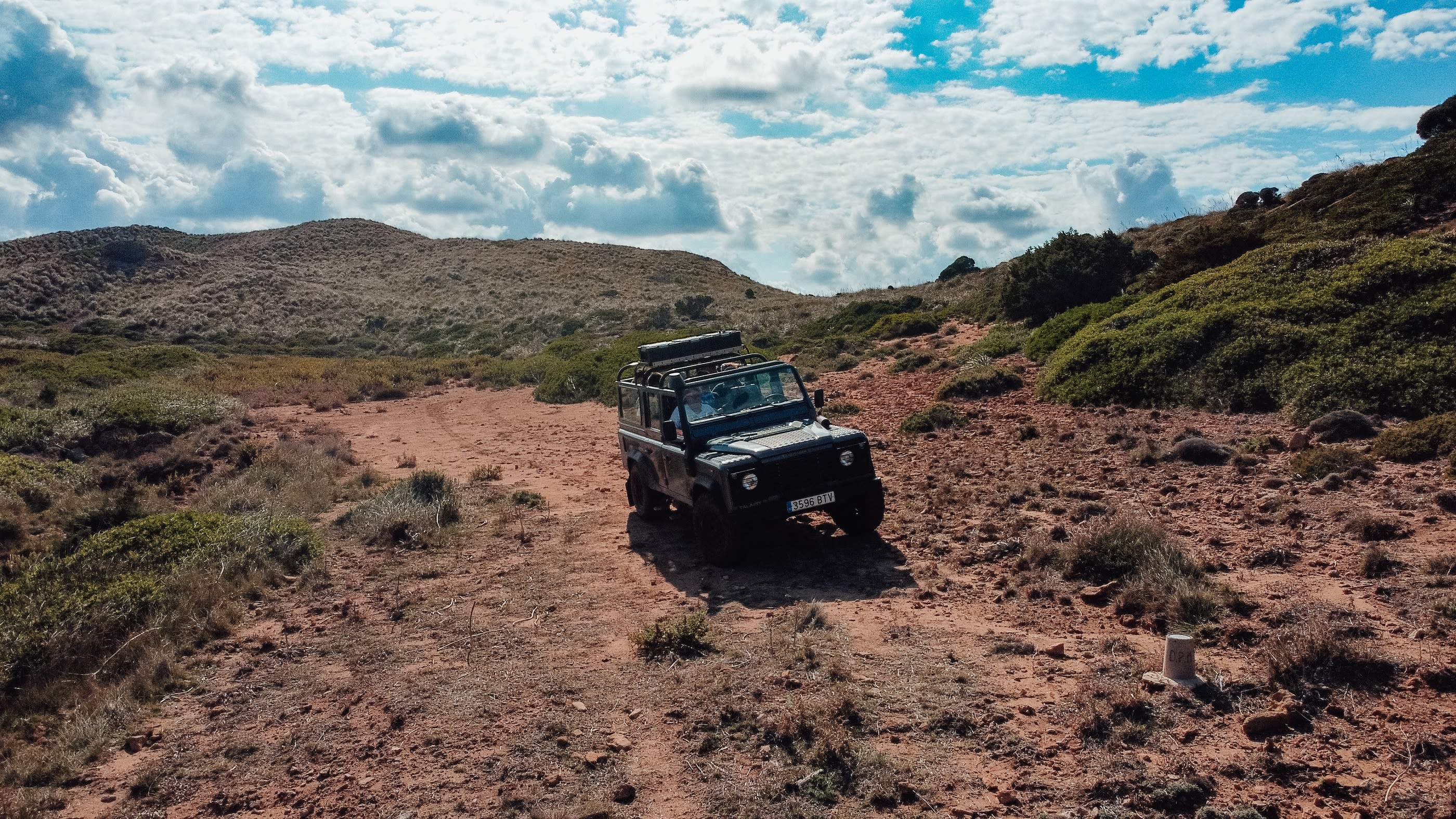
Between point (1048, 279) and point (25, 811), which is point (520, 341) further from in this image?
point (25, 811)

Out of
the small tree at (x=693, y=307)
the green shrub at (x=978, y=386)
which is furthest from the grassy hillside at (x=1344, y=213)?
the small tree at (x=693, y=307)

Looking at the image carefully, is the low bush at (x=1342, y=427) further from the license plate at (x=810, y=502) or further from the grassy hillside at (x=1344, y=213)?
the grassy hillside at (x=1344, y=213)

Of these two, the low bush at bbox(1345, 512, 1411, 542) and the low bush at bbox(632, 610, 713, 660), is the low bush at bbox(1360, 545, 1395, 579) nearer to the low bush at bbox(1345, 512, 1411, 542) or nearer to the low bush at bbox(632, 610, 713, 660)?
the low bush at bbox(1345, 512, 1411, 542)

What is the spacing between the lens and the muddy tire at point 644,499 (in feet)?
35.9

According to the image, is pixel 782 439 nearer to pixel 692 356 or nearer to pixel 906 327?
pixel 692 356

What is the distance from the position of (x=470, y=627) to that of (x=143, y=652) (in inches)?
98.1

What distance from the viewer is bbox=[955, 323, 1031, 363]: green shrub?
67.8ft

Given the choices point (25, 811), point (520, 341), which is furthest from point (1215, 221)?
point (520, 341)

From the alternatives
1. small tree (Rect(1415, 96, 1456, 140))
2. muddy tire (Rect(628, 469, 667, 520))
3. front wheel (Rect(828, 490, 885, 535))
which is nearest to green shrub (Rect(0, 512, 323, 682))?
muddy tire (Rect(628, 469, 667, 520))

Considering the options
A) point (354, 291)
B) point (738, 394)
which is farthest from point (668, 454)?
point (354, 291)

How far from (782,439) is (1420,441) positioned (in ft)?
21.0

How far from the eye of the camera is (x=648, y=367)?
11.2 m

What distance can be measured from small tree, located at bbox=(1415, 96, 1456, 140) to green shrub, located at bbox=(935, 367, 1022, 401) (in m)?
13.0

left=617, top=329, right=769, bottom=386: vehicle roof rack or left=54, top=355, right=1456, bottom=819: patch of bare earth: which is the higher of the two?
left=617, top=329, right=769, bottom=386: vehicle roof rack
